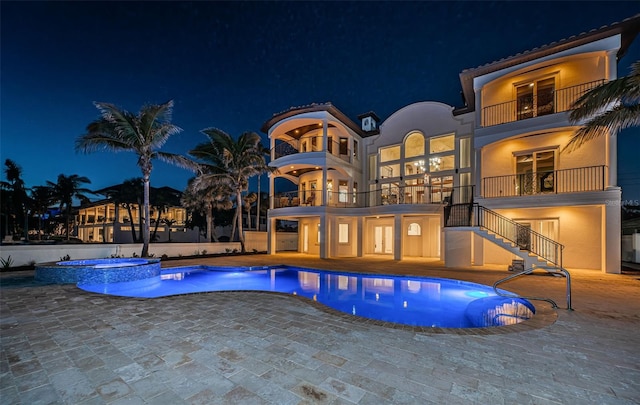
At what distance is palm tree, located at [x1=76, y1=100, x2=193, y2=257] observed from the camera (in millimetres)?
12594

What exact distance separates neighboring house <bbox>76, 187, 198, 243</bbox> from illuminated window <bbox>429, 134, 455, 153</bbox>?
2685 cm

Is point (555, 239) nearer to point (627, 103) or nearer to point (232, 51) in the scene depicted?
point (627, 103)

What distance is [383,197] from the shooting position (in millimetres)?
19078

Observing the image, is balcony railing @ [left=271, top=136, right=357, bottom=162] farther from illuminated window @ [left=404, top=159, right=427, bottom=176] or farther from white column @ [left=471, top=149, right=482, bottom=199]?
white column @ [left=471, top=149, right=482, bottom=199]

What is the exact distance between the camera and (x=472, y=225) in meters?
12.3

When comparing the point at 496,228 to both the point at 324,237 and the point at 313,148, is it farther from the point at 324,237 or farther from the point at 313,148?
the point at 313,148

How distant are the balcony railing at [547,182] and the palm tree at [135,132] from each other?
53.9 ft

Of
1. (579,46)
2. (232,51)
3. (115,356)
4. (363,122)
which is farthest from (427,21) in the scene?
(115,356)

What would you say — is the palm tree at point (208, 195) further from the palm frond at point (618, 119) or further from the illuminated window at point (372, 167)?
the palm frond at point (618, 119)

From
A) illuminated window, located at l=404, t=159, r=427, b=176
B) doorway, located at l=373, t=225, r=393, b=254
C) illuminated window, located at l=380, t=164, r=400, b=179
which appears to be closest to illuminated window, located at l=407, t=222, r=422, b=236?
doorway, located at l=373, t=225, r=393, b=254

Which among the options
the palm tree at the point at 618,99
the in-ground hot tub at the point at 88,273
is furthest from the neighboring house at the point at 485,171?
the in-ground hot tub at the point at 88,273

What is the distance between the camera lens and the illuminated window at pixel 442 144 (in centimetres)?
1695

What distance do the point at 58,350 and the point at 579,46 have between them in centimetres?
1831

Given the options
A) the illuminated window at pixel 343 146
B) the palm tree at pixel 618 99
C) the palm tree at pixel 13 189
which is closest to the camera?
the palm tree at pixel 618 99
